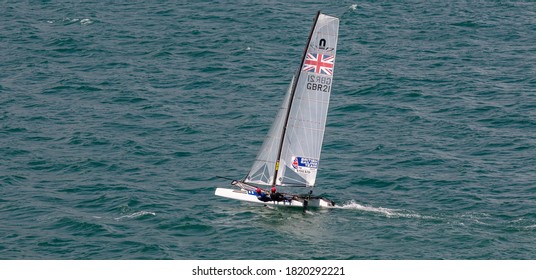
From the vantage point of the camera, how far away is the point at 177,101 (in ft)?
366

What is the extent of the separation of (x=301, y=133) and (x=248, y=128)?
68.3 feet

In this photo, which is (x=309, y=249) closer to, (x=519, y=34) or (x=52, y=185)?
(x=52, y=185)

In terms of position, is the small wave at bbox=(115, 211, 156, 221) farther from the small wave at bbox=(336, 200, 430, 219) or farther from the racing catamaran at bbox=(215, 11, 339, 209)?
the small wave at bbox=(336, 200, 430, 219)

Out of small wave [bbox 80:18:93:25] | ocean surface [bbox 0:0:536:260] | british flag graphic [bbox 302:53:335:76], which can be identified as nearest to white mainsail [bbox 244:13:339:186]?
british flag graphic [bbox 302:53:335:76]

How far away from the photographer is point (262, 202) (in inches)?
3332

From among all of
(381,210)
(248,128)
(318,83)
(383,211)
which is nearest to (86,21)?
(248,128)

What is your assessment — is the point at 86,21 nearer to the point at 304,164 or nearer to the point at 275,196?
the point at 304,164

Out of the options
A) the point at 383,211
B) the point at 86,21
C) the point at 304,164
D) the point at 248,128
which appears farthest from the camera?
the point at 86,21

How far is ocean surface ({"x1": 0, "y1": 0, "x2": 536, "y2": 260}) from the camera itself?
261 feet

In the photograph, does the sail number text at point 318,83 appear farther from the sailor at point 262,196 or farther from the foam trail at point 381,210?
the foam trail at point 381,210

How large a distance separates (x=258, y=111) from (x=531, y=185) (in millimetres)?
31690

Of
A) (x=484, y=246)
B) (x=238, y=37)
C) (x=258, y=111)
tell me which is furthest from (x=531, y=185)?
(x=238, y=37)

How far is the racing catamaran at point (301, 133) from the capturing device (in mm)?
81625

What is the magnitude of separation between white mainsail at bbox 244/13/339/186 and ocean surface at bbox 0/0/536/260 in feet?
11.4
